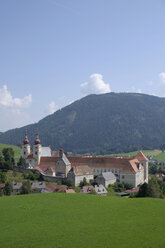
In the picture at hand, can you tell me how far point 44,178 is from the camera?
83.3 metres

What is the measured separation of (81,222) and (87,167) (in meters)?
57.3

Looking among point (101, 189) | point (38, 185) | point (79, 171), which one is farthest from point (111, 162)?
point (38, 185)

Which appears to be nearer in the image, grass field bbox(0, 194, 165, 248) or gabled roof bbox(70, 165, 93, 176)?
grass field bbox(0, 194, 165, 248)

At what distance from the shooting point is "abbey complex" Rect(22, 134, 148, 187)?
87000 mm

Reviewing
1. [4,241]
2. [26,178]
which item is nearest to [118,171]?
[26,178]

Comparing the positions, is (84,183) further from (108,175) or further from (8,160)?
(8,160)

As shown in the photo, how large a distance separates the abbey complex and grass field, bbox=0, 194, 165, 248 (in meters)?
40.7

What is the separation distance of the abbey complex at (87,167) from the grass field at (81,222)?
40697 millimetres

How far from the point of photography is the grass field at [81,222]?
25.9 m

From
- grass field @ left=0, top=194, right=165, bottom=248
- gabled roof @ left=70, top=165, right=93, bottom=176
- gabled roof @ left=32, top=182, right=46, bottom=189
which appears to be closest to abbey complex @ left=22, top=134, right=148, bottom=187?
gabled roof @ left=70, top=165, right=93, bottom=176

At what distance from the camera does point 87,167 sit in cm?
8919

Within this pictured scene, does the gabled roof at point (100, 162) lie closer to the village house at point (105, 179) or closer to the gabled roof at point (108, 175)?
the gabled roof at point (108, 175)

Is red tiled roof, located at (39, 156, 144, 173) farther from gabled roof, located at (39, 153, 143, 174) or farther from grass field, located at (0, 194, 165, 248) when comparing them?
grass field, located at (0, 194, 165, 248)

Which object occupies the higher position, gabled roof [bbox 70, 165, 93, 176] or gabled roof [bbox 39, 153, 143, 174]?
gabled roof [bbox 39, 153, 143, 174]
